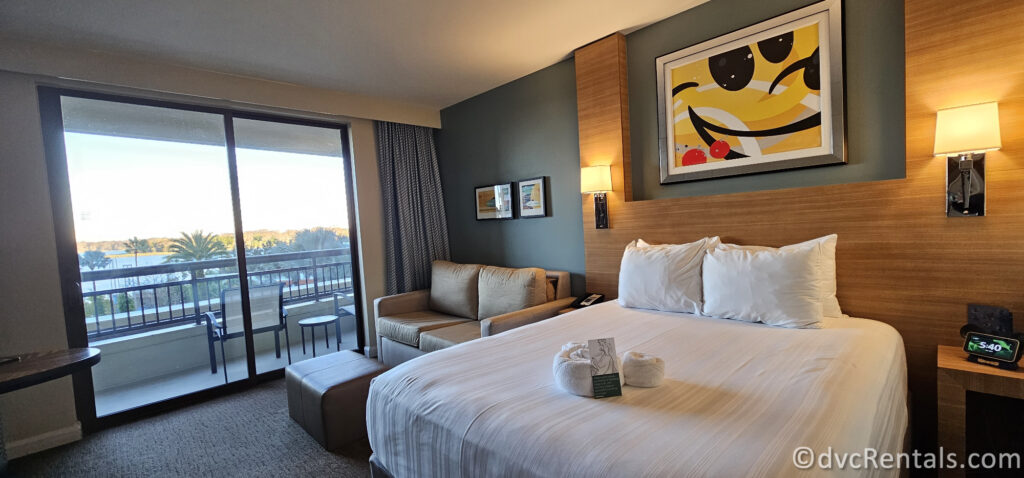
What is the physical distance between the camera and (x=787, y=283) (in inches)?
74.9

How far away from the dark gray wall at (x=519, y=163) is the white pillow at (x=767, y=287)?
132cm

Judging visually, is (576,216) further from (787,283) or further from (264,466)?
(264,466)

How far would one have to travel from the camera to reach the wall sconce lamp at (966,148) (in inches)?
62.8

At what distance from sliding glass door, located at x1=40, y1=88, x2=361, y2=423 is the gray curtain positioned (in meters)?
0.41

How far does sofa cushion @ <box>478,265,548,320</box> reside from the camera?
124 inches

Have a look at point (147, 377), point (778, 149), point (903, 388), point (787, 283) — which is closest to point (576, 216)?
point (778, 149)

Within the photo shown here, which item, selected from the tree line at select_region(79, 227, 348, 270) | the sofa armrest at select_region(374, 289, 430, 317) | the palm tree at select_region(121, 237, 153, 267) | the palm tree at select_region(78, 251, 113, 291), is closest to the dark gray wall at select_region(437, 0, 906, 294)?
the sofa armrest at select_region(374, 289, 430, 317)

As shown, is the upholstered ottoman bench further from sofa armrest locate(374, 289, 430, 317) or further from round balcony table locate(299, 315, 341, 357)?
round balcony table locate(299, 315, 341, 357)

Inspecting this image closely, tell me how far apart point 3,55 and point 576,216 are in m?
3.84

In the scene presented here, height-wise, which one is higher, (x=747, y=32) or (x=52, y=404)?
(x=747, y=32)

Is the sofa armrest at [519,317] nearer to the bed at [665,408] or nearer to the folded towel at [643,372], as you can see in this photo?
the bed at [665,408]

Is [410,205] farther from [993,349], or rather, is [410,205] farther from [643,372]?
[993,349]

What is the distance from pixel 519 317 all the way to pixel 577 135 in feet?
5.14

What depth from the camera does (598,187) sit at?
2.88 m
